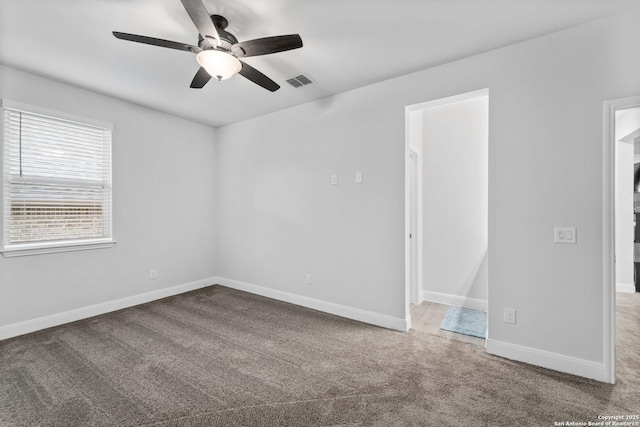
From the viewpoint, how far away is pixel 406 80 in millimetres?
2957

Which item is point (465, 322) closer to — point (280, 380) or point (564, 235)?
point (564, 235)

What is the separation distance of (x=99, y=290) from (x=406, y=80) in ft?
14.1

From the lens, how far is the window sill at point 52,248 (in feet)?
9.32

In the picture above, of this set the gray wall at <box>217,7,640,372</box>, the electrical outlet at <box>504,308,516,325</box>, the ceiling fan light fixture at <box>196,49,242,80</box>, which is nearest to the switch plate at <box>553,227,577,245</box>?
the gray wall at <box>217,7,640,372</box>

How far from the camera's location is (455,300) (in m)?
3.85

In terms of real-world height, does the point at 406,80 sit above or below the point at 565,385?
above

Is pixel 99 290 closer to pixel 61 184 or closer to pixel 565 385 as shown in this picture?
pixel 61 184

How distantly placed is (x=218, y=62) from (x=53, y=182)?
2.52m

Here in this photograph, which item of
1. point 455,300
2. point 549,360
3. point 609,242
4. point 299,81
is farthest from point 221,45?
point 455,300

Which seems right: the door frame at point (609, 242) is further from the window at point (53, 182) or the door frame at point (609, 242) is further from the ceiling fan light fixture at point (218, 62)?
the window at point (53, 182)

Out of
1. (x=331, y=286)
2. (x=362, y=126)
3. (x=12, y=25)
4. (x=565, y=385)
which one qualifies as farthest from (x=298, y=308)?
(x=12, y=25)

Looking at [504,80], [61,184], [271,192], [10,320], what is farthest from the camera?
[271,192]

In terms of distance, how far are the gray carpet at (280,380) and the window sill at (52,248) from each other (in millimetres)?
827

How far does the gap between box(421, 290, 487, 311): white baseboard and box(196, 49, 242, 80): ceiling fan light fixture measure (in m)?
3.65
